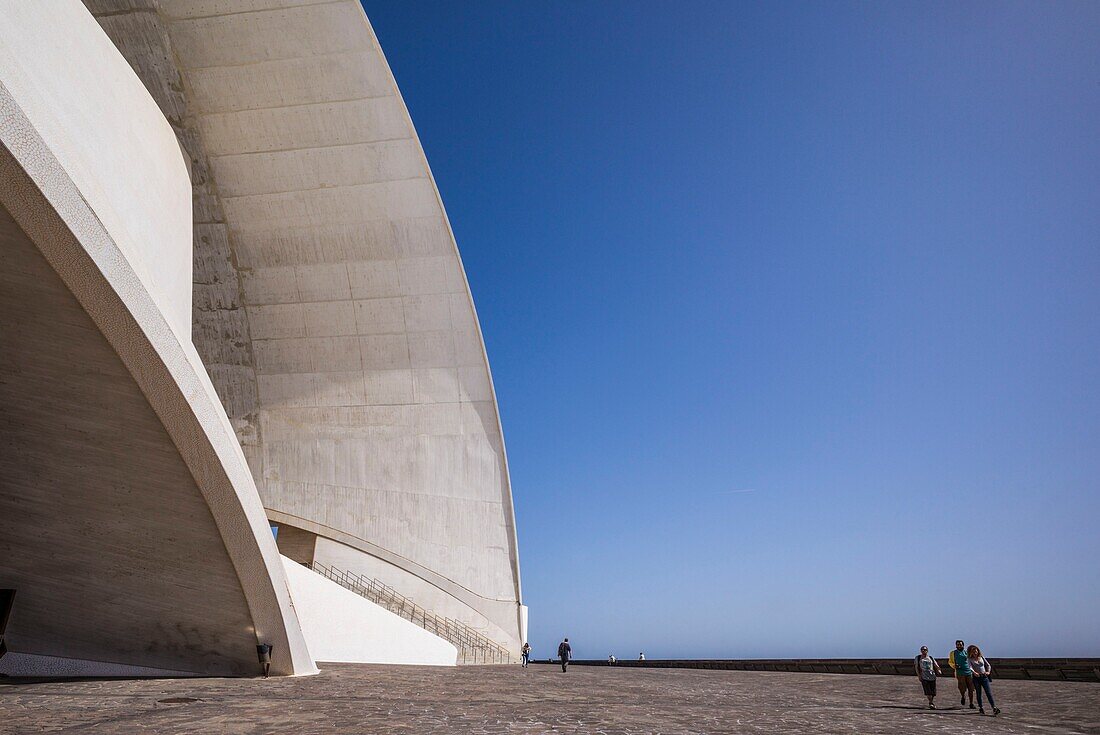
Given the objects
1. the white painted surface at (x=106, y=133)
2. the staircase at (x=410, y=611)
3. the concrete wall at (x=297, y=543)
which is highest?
the white painted surface at (x=106, y=133)

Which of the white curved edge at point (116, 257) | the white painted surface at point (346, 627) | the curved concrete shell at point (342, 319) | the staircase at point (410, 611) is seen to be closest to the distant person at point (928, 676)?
the white curved edge at point (116, 257)

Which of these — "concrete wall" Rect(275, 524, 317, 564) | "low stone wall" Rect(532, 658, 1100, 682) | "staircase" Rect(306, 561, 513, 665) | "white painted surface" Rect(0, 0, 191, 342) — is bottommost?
"low stone wall" Rect(532, 658, 1100, 682)

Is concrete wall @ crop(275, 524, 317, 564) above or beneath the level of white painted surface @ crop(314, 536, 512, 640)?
above

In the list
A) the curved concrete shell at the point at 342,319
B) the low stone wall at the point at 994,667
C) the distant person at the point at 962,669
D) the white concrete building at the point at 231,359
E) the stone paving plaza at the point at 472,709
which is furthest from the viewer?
the curved concrete shell at the point at 342,319

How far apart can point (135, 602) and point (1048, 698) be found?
10.4 m

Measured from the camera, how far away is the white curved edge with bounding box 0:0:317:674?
17.5ft

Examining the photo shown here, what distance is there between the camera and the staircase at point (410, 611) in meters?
19.2

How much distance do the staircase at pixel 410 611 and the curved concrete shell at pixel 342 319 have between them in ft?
0.79

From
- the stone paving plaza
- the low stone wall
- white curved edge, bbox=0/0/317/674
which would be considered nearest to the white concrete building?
white curved edge, bbox=0/0/317/674

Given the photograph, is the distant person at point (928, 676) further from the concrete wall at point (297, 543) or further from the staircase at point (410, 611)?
the concrete wall at point (297, 543)

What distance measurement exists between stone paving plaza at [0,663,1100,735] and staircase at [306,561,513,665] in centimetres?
978

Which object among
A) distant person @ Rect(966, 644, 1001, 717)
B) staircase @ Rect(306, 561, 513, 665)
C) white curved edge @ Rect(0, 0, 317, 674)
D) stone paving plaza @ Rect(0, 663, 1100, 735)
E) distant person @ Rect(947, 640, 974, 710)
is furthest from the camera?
staircase @ Rect(306, 561, 513, 665)

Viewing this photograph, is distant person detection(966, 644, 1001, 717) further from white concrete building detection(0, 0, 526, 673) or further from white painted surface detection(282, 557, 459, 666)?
white painted surface detection(282, 557, 459, 666)

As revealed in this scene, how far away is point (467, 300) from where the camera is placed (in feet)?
Result: 65.3
